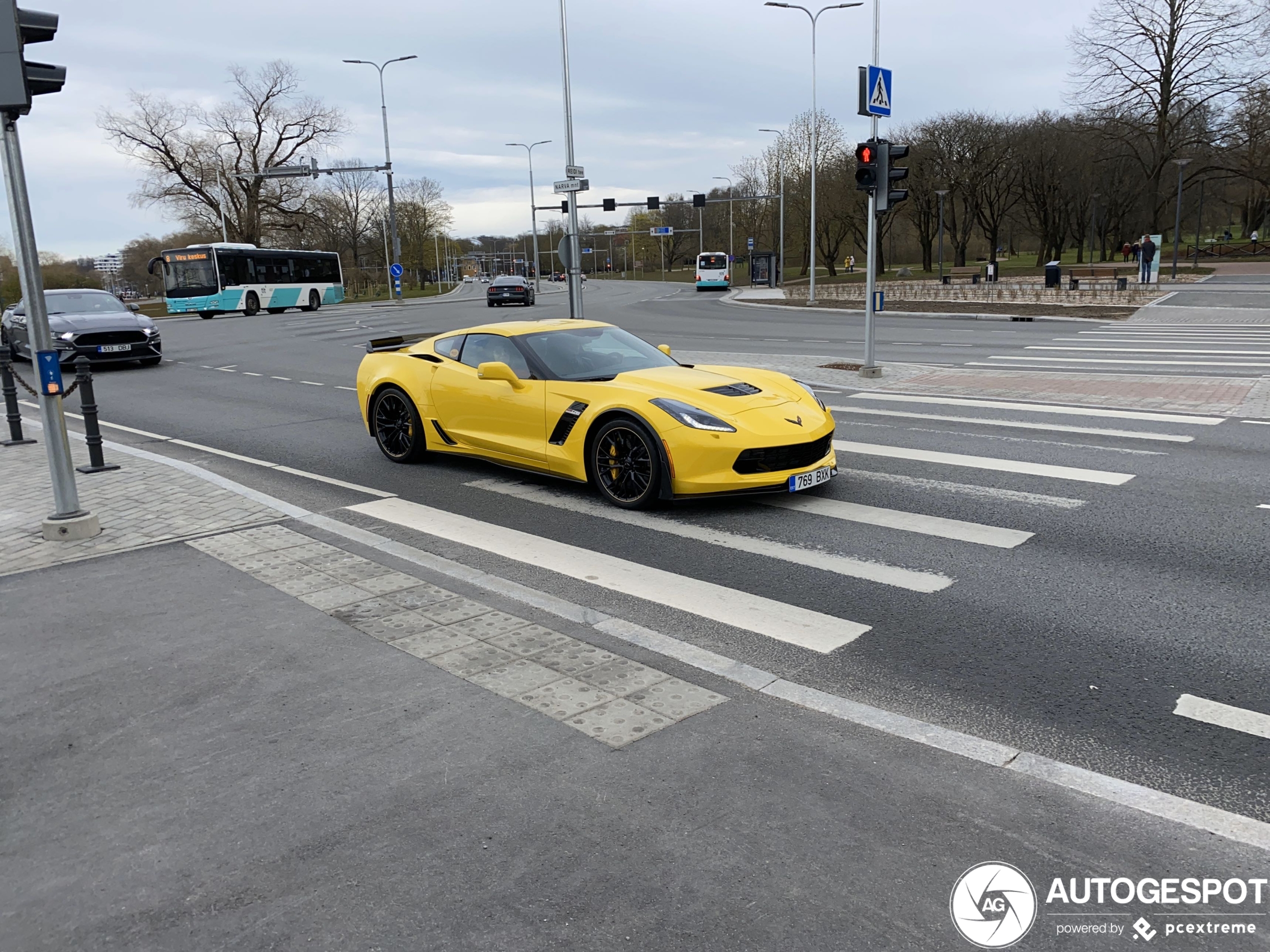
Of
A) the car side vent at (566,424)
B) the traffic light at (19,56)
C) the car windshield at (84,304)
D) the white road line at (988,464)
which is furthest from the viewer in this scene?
the car windshield at (84,304)

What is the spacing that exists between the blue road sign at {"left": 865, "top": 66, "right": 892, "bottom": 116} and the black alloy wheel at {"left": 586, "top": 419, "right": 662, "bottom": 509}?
8.45 m

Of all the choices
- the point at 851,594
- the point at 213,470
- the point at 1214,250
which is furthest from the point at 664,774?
the point at 1214,250

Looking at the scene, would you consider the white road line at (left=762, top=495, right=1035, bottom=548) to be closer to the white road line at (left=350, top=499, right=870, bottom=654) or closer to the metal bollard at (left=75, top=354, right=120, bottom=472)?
the white road line at (left=350, top=499, right=870, bottom=654)

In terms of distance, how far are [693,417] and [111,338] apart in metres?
17.1

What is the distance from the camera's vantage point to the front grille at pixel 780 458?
6.93m

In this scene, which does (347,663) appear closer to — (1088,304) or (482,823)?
(482,823)

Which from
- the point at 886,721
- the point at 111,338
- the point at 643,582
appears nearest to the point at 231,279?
the point at 111,338

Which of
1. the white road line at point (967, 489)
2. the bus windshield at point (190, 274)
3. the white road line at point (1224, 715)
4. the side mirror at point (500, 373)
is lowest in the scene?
the white road line at point (1224, 715)

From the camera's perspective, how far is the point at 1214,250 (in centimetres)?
5975

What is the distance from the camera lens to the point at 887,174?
1369 centimetres

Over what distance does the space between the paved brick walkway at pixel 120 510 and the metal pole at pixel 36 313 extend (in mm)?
278

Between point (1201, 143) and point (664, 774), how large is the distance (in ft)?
211

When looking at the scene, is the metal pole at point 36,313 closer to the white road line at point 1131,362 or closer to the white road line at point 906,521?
the white road line at point 906,521

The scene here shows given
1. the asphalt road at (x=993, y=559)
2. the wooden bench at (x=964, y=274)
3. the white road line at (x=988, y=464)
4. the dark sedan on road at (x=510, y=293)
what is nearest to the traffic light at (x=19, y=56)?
the asphalt road at (x=993, y=559)
